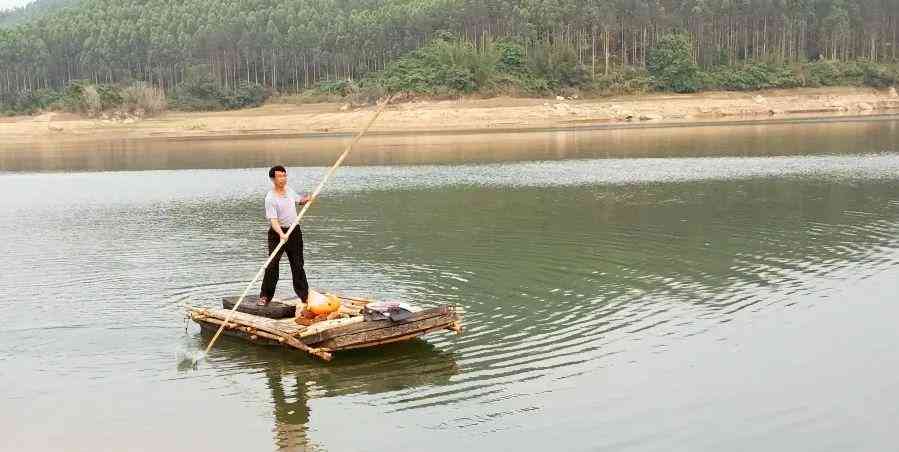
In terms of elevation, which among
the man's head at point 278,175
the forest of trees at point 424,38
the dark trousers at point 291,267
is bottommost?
the dark trousers at point 291,267

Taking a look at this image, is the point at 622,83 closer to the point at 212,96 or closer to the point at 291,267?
the point at 212,96

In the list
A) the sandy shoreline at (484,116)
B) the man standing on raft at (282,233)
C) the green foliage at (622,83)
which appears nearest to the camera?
the man standing on raft at (282,233)

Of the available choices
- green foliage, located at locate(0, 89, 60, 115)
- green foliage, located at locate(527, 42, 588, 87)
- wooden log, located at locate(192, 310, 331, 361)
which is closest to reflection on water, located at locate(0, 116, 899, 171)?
green foliage, located at locate(527, 42, 588, 87)

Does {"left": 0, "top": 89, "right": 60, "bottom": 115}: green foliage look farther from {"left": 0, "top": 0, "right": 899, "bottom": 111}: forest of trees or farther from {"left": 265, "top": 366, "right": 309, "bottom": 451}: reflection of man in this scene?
{"left": 265, "top": 366, "right": 309, "bottom": 451}: reflection of man

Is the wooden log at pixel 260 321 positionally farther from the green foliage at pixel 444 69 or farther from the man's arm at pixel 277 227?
the green foliage at pixel 444 69

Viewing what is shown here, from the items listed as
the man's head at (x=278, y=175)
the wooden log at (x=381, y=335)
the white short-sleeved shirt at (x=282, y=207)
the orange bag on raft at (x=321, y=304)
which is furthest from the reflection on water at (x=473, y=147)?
the wooden log at (x=381, y=335)

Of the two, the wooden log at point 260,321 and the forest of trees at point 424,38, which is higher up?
the forest of trees at point 424,38

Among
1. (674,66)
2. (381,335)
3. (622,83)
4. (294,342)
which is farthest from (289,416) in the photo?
(674,66)

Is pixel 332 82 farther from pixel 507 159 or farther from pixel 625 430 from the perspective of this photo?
pixel 625 430

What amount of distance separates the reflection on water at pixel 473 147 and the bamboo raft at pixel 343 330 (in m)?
30.4

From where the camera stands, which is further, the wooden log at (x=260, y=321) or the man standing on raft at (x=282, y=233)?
the man standing on raft at (x=282, y=233)

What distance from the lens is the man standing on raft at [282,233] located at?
40.6 ft

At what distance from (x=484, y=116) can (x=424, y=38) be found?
30622 millimetres

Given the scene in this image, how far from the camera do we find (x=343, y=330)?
1125cm
